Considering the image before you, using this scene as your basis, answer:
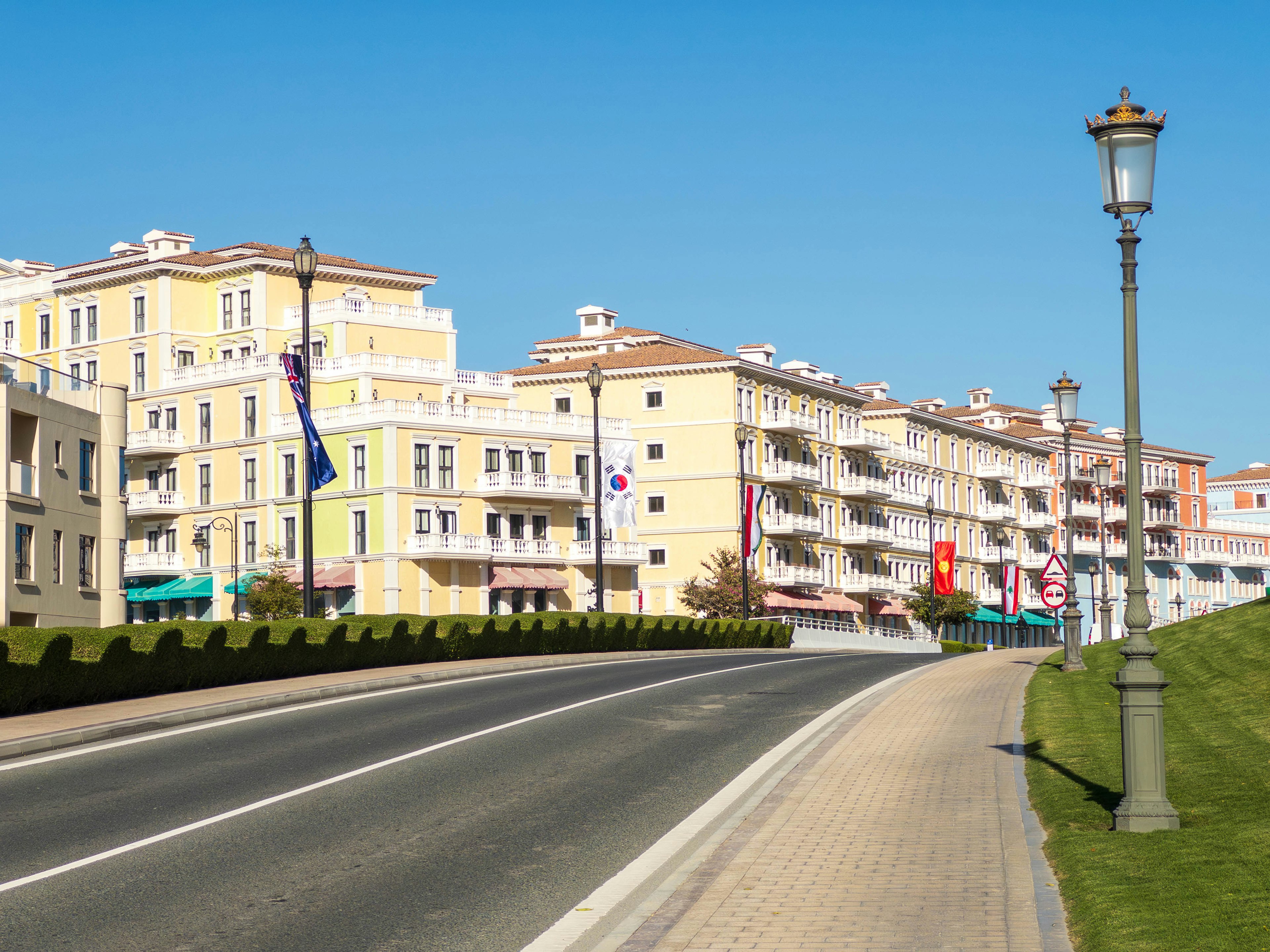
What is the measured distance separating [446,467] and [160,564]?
55.4 ft

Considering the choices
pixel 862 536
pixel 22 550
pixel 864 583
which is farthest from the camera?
pixel 862 536

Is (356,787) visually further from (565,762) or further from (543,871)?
(543,871)

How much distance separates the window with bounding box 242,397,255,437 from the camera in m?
76.6

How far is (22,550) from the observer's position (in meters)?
38.3

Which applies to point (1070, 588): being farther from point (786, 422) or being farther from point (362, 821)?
point (786, 422)

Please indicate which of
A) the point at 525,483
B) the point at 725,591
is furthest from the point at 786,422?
the point at 525,483

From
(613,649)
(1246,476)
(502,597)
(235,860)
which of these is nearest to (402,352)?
(502,597)

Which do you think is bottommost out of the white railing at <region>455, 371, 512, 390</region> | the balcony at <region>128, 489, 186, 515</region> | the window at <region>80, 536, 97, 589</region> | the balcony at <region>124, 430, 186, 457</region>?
the window at <region>80, 536, 97, 589</region>

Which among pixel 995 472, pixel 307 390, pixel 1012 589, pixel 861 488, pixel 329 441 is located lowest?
pixel 1012 589

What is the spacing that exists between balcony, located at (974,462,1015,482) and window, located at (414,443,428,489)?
55.9 metres

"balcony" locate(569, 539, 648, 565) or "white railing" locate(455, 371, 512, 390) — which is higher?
"white railing" locate(455, 371, 512, 390)

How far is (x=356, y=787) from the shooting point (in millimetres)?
14422

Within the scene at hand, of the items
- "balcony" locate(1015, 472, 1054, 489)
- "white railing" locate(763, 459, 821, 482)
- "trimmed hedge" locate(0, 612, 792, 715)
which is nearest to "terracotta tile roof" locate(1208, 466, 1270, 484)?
"balcony" locate(1015, 472, 1054, 489)

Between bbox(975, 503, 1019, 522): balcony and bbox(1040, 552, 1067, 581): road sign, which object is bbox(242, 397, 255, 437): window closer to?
bbox(1040, 552, 1067, 581): road sign
